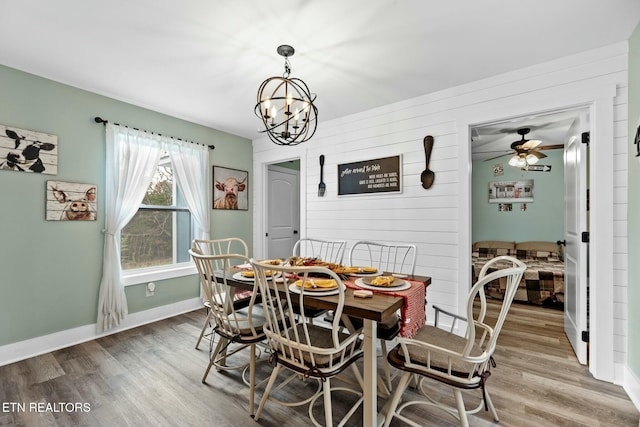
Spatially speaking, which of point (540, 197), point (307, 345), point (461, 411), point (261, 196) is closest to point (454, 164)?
point (461, 411)

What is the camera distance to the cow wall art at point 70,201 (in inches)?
104

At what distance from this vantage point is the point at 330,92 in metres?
2.99

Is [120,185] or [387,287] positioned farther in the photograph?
[120,185]

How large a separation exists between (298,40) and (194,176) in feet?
7.62

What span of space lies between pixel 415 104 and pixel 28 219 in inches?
150

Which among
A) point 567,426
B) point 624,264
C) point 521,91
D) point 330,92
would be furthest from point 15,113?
point 624,264

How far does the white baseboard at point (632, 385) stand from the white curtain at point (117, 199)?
426 centimetres

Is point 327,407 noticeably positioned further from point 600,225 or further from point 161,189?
point 161,189

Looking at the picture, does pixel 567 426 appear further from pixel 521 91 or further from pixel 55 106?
pixel 55 106

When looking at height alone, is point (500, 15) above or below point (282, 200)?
above

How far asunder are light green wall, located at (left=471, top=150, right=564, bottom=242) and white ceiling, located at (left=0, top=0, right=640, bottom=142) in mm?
3455

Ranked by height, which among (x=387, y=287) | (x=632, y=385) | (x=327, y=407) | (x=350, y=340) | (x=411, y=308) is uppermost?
(x=387, y=287)

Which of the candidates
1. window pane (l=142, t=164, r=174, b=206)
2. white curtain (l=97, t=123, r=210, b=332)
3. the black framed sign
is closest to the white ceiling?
white curtain (l=97, t=123, r=210, b=332)

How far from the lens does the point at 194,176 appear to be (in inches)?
147
